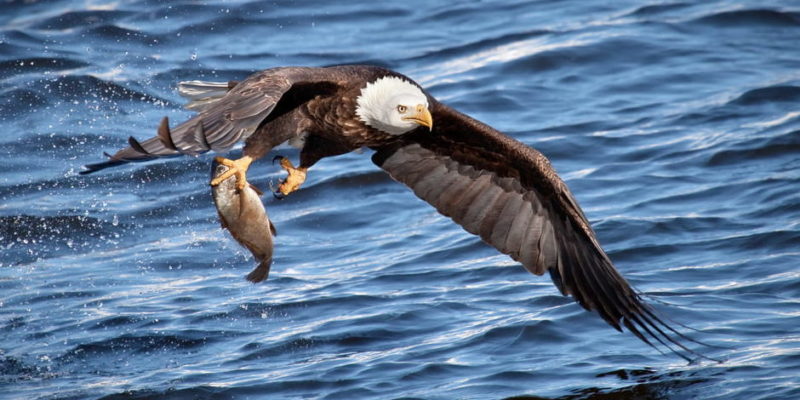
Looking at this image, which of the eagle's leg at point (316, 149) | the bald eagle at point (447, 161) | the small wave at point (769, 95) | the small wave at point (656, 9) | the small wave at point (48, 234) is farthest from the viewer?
the small wave at point (656, 9)

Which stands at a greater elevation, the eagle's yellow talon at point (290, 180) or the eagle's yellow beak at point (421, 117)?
the eagle's yellow beak at point (421, 117)

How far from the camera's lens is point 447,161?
21.3 ft

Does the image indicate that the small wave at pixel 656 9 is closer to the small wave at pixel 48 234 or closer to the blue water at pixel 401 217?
the blue water at pixel 401 217

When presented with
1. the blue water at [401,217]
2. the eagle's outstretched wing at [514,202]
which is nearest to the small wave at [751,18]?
the blue water at [401,217]

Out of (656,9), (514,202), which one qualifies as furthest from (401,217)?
(656,9)

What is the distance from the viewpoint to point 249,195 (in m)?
5.04

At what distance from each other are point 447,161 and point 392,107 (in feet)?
2.74

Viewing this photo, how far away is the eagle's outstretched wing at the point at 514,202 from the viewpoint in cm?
601

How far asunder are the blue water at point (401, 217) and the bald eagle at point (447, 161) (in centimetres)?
45

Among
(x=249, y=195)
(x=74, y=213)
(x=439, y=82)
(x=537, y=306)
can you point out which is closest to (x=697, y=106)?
(x=439, y=82)

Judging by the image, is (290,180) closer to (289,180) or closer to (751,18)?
(289,180)

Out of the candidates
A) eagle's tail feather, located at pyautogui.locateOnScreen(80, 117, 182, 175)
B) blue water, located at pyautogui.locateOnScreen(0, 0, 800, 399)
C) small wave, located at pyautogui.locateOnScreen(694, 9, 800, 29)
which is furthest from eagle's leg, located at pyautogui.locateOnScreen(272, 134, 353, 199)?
small wave, located at pyautogui.locateOnScreen(694, 9, 800, 29)

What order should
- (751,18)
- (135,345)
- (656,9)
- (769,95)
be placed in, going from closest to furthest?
(135,345) → (769,95) → (751,18) → (656,9)

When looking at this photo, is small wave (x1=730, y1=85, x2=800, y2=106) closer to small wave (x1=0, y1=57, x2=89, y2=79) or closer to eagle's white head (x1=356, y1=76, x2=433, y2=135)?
eagle's white head (x1=356, y1=76, x2=433, y2=135)
